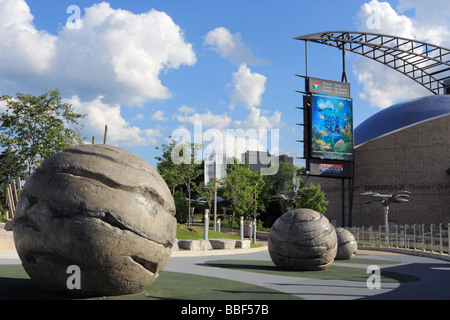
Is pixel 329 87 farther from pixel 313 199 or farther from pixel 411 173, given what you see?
pixel 313 199

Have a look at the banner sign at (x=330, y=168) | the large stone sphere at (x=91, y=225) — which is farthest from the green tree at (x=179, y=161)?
the large stone sphere at (x=91, y=225)

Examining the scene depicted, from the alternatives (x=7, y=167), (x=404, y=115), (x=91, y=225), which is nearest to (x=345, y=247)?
(x=91, y=225)

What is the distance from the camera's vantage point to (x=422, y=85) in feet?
195

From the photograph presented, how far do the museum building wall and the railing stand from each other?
59.4 feet

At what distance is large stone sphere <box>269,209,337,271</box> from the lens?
11445 mm

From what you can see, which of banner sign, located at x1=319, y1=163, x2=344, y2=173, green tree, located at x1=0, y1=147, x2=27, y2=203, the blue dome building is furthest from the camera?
green tree, located at x1=0, y1=147, x2=27, y2=203

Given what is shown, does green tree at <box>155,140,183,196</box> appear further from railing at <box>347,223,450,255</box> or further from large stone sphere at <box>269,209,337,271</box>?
large stone sphere at <box>269,209,337,271</box>

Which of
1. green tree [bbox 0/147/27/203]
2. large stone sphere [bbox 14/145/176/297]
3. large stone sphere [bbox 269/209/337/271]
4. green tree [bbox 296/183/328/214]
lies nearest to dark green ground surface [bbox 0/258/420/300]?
large stone sphere [bbox 14/145/176/297]

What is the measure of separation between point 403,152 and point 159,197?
4750 cm

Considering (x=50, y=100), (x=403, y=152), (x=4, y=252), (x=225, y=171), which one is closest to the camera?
(x=4, y=252)

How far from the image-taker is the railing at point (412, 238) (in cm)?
2080

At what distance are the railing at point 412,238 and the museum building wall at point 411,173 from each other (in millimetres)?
18105
